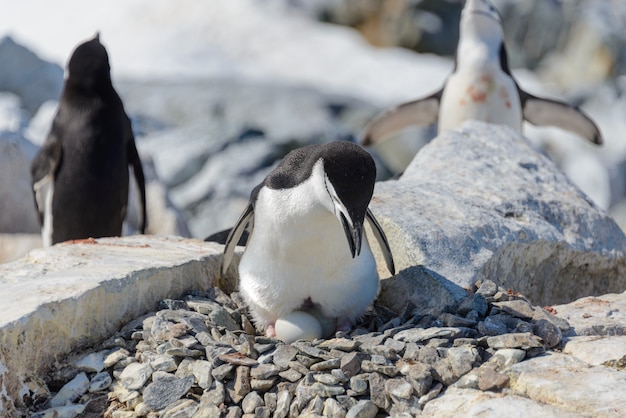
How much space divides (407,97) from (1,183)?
10.6m

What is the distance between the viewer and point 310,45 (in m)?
18.6

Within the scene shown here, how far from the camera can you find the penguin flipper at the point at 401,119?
795 centimetres

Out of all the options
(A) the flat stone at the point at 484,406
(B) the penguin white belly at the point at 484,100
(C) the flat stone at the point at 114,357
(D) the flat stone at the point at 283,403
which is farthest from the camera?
(B) the penguin white belly at the point at 484,100

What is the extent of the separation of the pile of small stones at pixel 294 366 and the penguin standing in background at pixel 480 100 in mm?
3864

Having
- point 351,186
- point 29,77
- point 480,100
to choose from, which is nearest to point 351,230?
point 351,186

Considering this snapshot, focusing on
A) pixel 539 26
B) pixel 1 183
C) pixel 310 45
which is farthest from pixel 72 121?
pixel 539 26

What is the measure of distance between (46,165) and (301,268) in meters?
2.91

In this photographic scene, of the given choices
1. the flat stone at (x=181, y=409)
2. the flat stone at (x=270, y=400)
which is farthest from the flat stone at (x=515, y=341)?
the flat stone at (x=181, y=409)

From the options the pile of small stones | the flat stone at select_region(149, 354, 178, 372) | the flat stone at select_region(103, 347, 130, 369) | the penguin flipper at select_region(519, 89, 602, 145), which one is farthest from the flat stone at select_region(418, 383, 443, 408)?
the penguin flipper at select_region(519, 89, 602, 145)

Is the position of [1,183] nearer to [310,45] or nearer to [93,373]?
[93,373]

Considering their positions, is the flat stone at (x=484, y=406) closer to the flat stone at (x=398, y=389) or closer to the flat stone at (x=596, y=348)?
the flat stone at (x=398, y=389)

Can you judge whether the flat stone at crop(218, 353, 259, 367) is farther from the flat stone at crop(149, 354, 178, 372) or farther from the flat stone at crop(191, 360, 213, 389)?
the flat stone at crop(149, 354, 178, 372)

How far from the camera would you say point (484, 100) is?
702 cm

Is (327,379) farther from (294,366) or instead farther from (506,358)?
(506,358)
